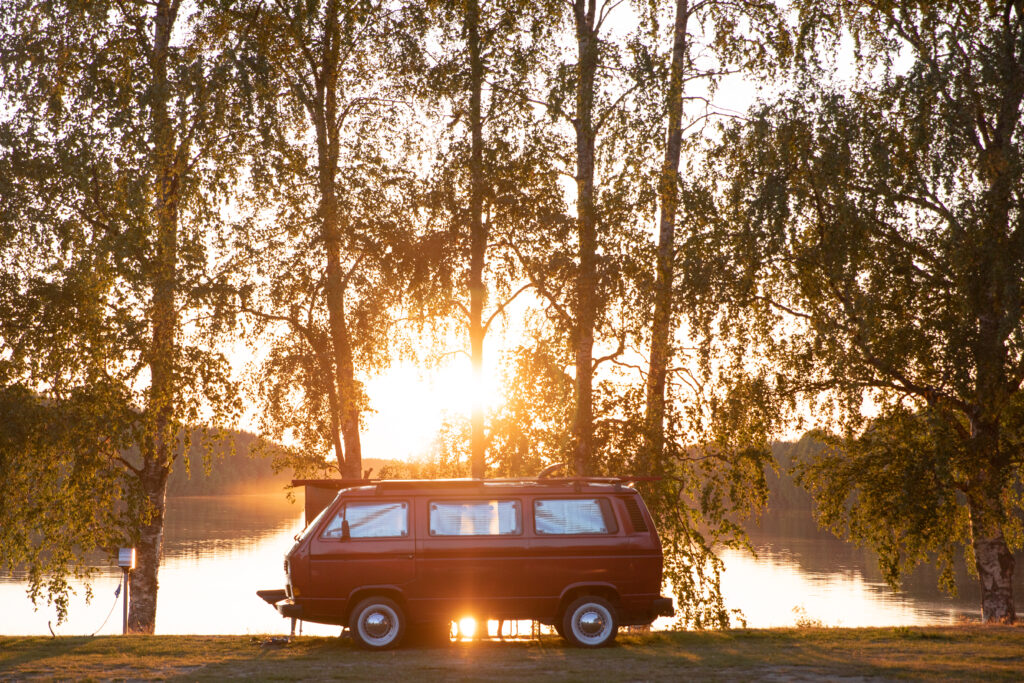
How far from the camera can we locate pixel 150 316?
1844 centimetres

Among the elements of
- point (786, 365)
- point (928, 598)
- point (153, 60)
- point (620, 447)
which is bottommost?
point (928, 598)

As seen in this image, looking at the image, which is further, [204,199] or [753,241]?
[204,199]

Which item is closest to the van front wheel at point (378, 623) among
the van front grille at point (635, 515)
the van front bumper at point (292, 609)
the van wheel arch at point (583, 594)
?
the van front bumper at point (292, 609)

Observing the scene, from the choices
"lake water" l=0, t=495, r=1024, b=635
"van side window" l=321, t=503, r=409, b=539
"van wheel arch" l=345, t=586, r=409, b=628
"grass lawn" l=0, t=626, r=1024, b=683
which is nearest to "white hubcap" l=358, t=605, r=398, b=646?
"van wheel arch" l=345, t=586, r=409, b=628

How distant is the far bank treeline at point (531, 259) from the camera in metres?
17.3

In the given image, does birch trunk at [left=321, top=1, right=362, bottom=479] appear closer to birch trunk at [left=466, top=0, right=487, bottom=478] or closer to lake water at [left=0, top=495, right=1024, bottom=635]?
birch trunk at [left=466, top=0, right=487, bottom=478]

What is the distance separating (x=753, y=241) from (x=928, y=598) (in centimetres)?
3851

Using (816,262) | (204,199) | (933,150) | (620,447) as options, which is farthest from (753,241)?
(204,199)

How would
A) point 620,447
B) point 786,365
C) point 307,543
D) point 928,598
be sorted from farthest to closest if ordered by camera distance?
1. point 928,598
2. point 620,447
3. point 786,365
4. point 307,543

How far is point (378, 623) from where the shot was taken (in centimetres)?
1325

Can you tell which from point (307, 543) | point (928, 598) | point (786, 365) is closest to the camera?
point (307, 543)

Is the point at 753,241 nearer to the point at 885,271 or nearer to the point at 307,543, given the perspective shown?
the point at 885,271

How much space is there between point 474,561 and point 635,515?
2150 mm

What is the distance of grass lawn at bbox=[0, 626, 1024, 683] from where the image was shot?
11094mm
